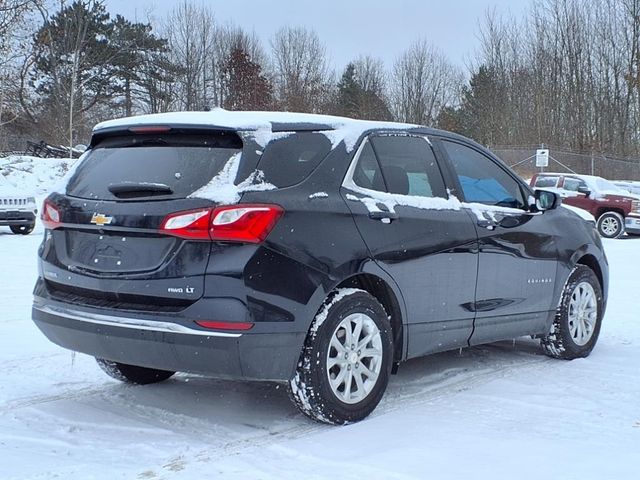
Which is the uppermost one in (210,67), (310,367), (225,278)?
(210,67)

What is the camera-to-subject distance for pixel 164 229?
3619mm

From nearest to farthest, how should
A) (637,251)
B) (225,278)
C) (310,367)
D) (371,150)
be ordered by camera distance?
(225,278)
(310,367)
(371,150)
(637,251)

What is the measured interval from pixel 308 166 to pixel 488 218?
156cm

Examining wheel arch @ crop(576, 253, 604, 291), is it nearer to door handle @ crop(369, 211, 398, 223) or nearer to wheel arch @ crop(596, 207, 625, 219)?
door handle @ crop(369, 211, 398, 223)

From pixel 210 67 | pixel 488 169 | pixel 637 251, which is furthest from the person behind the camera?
pixel 210 67

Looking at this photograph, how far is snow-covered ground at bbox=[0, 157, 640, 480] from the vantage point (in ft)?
11.1

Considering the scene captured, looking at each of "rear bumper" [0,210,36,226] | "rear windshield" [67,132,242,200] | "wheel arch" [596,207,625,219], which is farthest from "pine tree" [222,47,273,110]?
"rear windshield" [67,132,242,200]

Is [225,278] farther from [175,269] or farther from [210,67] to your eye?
[210,67]

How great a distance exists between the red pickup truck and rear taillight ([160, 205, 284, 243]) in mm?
16093

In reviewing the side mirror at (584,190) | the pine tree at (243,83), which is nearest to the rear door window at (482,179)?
the side mirror at (584,190)

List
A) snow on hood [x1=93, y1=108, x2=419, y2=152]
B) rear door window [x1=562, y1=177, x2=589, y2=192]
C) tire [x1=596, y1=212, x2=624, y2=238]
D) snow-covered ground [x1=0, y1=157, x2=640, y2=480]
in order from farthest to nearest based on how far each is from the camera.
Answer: rear door window [x1=562, y1=177, x2=589, y2=192] < tire [x1=596, y1=212, x2=624, y2=238] < snow on hood [x1=93, y1=108, x2=419, y2=152] < snow-covered ground [x1=0, y1=157, x2=640, y2=480]

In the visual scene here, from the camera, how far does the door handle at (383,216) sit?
13.6 feet

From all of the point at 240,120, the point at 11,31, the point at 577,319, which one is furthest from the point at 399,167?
the point at 11,31

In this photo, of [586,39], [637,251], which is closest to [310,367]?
[637,251]
